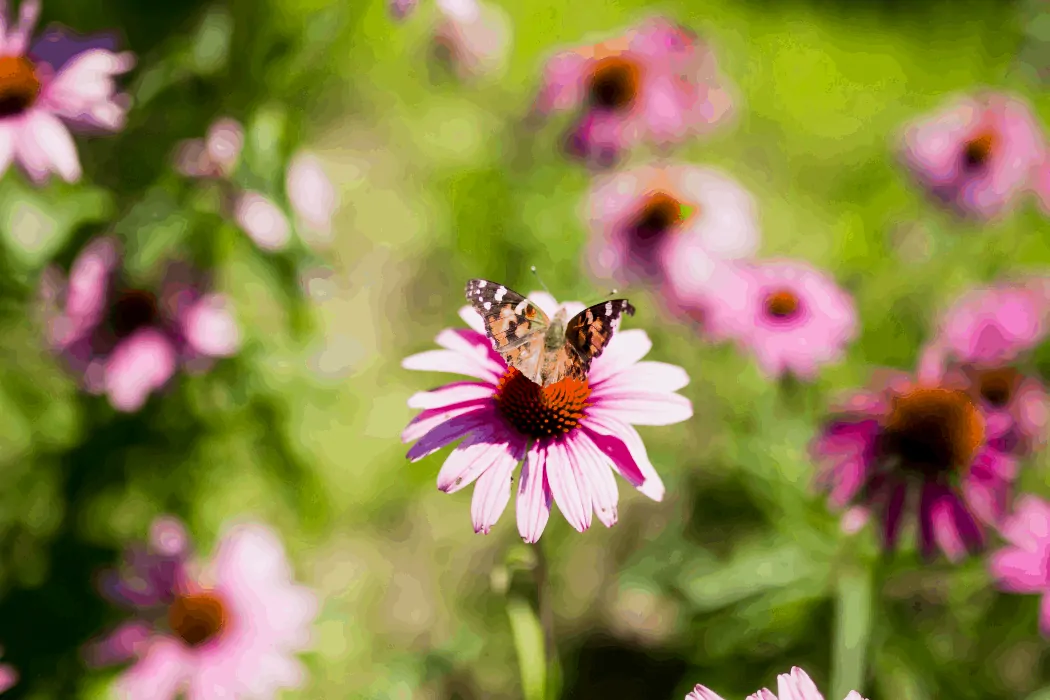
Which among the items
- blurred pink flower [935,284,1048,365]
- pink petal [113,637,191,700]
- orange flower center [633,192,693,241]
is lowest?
pink petal [113,637,191,700]

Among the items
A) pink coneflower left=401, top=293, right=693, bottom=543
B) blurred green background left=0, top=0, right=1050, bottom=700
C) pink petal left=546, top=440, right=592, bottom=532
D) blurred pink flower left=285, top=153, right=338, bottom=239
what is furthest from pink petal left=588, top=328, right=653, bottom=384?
blurred pink flower left=285, top=153, right=338, bottom=239

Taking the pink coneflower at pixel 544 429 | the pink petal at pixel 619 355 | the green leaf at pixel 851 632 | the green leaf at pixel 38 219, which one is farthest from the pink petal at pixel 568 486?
the green leaf at pixel 38 219

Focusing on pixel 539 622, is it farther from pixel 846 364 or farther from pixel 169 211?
pixel 846 364

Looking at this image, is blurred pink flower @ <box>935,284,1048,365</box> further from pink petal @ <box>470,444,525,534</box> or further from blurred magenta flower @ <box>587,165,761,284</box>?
pink petal @ <box>470,444,525,534</box>

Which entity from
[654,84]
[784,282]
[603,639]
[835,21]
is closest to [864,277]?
[784,282]

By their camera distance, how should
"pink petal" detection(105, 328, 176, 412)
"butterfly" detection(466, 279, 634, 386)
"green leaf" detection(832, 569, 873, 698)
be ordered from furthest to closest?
"pink petal" detection(105, 328, 176, 412) < "green leaf" detection(832, 569, 873, 698) < "butterfly" detection(466, 279, 634, 386)

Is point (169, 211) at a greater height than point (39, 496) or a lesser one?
greater

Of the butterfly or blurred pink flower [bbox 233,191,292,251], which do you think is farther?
blurred pink flower [bbox 233,191,292,251]
